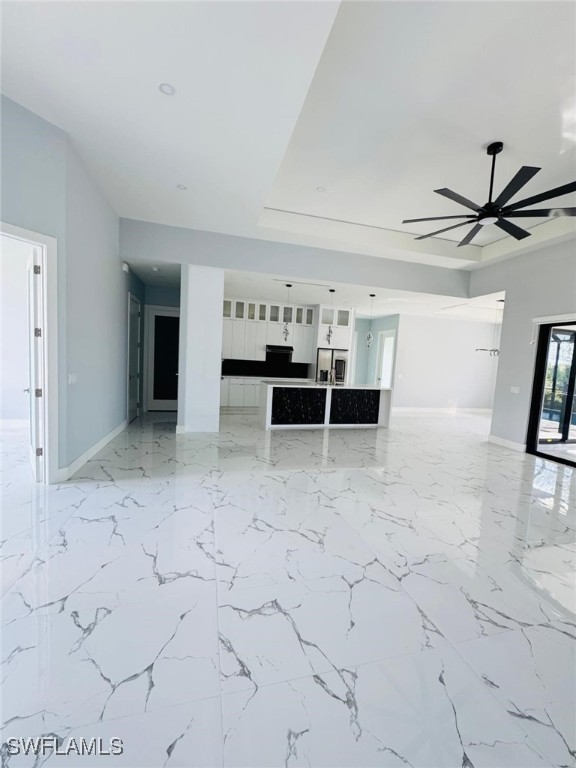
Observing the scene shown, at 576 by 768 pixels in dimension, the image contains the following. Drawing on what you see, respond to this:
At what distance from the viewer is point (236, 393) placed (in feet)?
26.8

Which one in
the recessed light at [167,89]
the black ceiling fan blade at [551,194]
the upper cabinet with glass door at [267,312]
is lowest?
the upper cabinet with glass door at [267,312]

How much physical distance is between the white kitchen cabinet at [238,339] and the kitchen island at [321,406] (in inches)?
81.8

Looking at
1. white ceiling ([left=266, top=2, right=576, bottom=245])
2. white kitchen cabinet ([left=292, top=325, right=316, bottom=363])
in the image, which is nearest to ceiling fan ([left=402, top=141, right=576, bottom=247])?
white ceiling ([left=266, top=2, right=576, bottom=245])

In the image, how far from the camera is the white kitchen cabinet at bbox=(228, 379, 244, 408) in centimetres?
814

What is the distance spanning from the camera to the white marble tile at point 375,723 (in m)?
1.16

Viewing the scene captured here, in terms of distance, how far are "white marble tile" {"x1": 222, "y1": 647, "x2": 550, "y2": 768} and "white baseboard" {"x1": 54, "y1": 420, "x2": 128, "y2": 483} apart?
2.83 metres

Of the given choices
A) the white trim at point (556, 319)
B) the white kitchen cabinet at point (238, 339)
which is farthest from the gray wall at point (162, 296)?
the white trim at point (556, 319)

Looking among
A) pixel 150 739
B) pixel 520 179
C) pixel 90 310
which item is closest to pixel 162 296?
pixel 90 310

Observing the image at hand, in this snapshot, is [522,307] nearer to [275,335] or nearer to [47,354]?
[275,335]

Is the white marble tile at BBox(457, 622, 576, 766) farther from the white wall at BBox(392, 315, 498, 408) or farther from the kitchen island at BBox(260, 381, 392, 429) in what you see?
the white wall at BBox(392, 315, 498, 408)

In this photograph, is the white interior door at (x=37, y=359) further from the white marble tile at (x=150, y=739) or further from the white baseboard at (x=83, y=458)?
the white marble tile at (x=150, y=739)

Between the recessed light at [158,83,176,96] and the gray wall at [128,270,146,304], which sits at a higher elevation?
the recessed light at [158,83,176,96]

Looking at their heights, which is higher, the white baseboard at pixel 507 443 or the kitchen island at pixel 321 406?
the kitchen island at pixel 321 406

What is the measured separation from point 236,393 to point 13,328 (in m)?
4.37
